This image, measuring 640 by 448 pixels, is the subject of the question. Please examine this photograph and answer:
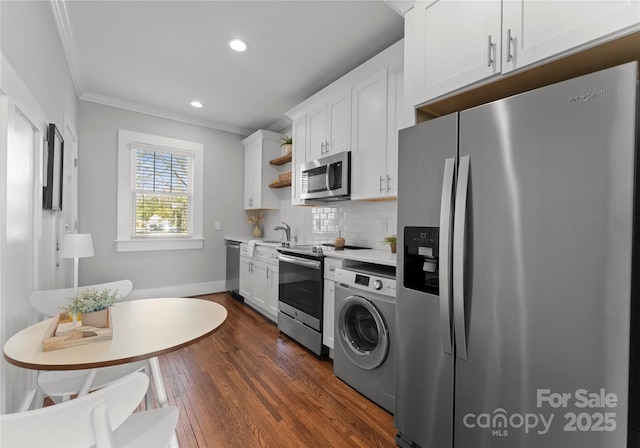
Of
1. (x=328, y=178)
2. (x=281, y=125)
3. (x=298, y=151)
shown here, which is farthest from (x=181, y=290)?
(x=328, y=178)

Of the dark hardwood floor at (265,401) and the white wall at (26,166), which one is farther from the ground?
the white wall at (26,166)

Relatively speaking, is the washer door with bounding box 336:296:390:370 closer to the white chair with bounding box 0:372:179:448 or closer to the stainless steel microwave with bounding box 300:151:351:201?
the stainless steel microwave with bounding box 300:151:351:201

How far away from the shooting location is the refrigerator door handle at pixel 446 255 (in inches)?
53.8

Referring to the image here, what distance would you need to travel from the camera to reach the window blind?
424 centimetres

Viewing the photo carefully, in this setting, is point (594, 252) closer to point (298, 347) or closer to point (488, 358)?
point (488, 358)

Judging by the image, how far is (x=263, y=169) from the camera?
4.55 m

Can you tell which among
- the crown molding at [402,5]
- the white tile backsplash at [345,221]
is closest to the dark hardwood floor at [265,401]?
the white tile backsplash at [345,221]

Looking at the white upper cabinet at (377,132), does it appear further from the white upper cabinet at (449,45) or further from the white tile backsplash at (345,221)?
the white upper cabinet at (449,45)

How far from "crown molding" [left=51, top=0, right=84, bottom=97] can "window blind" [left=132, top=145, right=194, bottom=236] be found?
1.09 meters

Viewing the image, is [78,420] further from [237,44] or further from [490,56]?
[237,44]

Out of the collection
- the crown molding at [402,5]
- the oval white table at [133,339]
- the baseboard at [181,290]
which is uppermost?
the crown molding at [402,5]

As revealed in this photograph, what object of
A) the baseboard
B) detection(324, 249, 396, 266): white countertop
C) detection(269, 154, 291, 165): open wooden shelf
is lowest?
the baseboard

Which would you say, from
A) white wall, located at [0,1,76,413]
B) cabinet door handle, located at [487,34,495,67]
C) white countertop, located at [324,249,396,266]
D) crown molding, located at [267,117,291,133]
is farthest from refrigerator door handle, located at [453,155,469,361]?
crown molding, located at [267,117,291,133]

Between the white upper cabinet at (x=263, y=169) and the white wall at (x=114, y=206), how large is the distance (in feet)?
1.47
